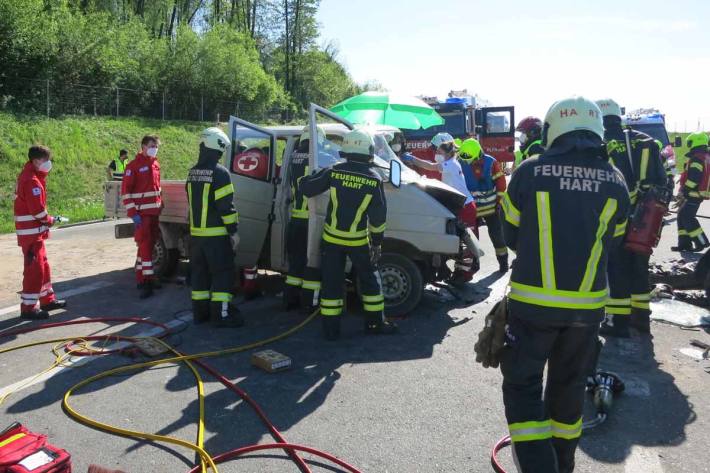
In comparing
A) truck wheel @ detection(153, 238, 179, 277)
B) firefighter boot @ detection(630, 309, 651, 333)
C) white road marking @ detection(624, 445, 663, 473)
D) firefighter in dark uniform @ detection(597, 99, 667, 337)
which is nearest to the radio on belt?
white road marking @ detection(624, 445, 663, 473)

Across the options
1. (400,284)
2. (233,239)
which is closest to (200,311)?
(233,239)

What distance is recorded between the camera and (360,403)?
420cm

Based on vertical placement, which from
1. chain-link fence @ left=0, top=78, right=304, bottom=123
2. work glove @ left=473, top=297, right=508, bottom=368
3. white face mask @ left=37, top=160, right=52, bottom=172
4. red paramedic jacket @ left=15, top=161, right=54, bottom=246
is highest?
chain-link fence @ left=0, top=78, right=304, bottom=123

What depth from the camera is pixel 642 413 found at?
13.2 feet

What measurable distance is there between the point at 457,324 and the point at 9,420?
4114 mm

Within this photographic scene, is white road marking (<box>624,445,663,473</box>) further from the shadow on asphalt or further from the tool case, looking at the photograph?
the tool case

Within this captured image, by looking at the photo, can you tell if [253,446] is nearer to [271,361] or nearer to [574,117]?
[271,361]

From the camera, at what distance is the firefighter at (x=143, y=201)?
281 inches

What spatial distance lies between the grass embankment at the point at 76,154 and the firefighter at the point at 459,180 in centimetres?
1048

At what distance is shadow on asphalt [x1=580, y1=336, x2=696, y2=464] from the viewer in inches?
141

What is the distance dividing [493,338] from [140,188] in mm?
5496

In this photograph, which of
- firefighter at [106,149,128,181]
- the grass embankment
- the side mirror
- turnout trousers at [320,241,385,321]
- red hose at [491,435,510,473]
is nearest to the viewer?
red hose at [491,435,510,473]

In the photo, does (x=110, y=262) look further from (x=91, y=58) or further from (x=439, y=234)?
(x=91, y=58)

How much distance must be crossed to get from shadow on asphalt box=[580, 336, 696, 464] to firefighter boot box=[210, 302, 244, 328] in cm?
356
